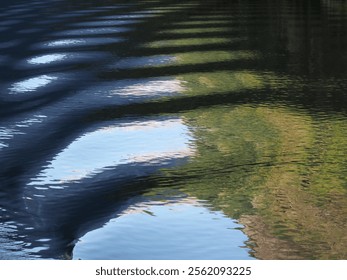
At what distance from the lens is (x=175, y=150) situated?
3.77 metres

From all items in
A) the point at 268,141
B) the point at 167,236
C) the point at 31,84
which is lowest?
the point at 31,84

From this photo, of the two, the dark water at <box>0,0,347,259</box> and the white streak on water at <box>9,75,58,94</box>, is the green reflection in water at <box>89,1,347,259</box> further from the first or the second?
the white streak on water at <box>9,75,58,94</box>

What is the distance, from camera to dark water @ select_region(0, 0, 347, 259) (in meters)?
2.66

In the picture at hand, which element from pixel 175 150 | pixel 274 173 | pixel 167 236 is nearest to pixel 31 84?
pixel 175 150

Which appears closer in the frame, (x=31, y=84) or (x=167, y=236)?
(x=167, y=236)

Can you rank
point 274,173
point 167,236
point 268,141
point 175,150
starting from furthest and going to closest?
point 268,141 → point 175,150 → point 274,173 → point 167,236

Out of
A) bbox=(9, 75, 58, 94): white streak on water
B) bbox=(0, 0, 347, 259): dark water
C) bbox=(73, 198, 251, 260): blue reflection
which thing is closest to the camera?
bbox=(73, 198, 251, 260): blue reflection

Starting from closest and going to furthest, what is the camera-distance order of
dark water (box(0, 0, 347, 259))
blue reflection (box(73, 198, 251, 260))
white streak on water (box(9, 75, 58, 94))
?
blue reflection (box(73, 198, 251, 260)), dark water (box(0, 0, 347, 259)), white streak on water (box(9, 75, 58, 94))

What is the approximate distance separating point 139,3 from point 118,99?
10.8m

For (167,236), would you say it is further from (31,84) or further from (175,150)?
(31,84)

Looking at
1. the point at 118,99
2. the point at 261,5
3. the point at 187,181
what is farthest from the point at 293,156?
the point at 261,5

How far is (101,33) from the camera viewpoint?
9.30 m

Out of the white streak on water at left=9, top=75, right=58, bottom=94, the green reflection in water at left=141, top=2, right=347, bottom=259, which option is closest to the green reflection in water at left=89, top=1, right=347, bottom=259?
the green reflection in water at left=141, top=2, right=347, bottom=259

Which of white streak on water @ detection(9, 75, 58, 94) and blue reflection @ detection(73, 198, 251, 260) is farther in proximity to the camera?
white streak on water @ detection(9, 75, 58, 94)
